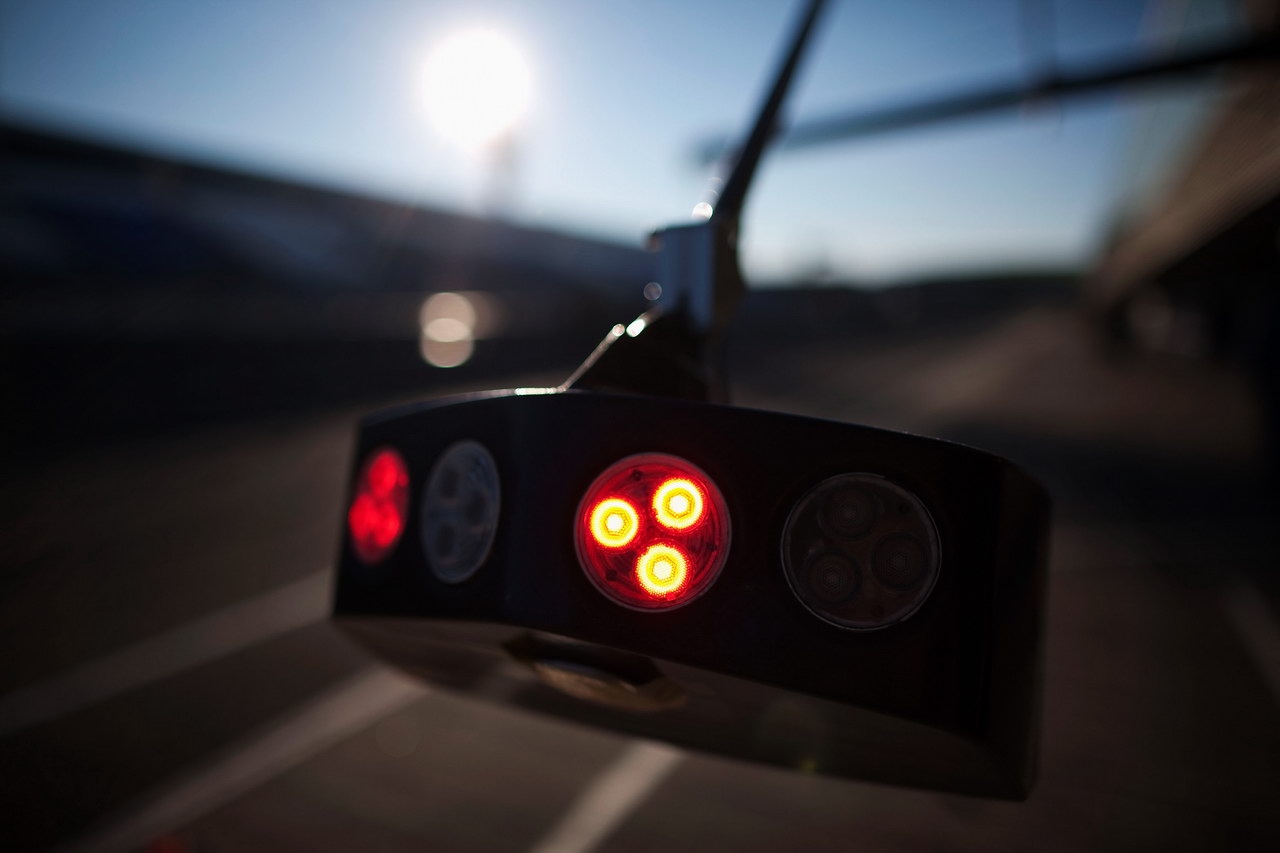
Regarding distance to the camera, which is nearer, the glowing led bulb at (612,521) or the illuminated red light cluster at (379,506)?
the glowing led bulb at (612,521)

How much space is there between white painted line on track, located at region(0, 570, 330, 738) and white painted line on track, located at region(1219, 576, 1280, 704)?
529 centimetres

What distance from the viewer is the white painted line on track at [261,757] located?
3.03 meters

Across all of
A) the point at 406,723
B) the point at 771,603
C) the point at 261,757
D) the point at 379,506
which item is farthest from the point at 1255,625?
the point at 379,506

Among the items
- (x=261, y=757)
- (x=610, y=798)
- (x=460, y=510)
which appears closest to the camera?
(x=460, y=510)

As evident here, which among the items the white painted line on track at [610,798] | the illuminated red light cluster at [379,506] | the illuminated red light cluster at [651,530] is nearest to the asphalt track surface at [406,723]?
the white painted line on track at [610,798]

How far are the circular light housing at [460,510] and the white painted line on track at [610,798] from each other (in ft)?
5.25

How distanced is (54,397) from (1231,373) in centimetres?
2720

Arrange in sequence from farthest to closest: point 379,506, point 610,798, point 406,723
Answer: point 406,723 → point 610,798 → point 379,506

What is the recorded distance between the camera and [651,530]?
3.91ft

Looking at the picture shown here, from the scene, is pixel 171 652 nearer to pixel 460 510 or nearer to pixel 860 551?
pixel 460 510

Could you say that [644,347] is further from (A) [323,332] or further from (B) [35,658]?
(A) [323,332]

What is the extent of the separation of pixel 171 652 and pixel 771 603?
457 cm

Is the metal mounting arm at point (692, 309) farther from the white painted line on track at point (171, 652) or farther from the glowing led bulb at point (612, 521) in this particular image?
the white painted line on track at point (171, 652)

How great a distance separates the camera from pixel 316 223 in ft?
98.2
